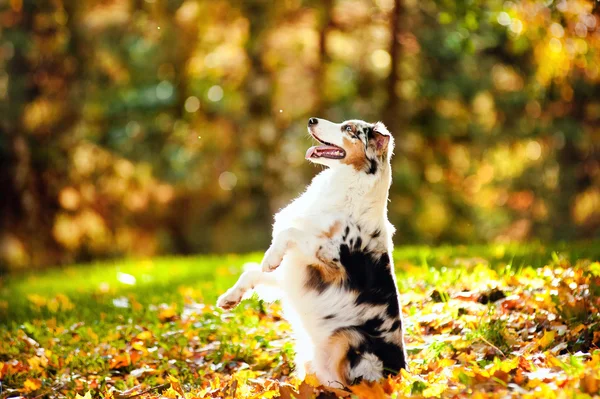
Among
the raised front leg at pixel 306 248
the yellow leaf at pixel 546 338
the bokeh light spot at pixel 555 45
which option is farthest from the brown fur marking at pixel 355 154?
the bokeh light spot at pixel 555 45

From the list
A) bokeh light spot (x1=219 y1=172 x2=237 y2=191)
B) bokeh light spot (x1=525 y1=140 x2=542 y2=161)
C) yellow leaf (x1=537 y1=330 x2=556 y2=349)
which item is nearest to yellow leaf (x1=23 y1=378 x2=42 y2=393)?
yellow leaf (x1=537 y1=330 x2=556 y2=349)

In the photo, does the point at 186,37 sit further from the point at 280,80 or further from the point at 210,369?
the point at 210,369

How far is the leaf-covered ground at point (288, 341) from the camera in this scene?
4.17 metres

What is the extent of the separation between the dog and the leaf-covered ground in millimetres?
269

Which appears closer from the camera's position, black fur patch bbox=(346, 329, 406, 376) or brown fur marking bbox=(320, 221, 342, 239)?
black fur patch bbox=(346, 329, 406, 376)

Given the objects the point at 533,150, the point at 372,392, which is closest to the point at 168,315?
the point at 372,392

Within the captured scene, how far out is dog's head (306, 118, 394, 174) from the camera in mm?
4973

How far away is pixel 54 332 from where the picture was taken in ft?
22.4

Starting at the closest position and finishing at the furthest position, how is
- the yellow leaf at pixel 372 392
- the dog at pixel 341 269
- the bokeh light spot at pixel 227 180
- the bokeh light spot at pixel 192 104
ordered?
the yellow leaf at pixel 372 392, the dog at pixel 341 269, the bokeh light spot at pixel 227 180, the bokeh light spot at pixel 192 104

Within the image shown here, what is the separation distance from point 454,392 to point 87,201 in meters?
13.6

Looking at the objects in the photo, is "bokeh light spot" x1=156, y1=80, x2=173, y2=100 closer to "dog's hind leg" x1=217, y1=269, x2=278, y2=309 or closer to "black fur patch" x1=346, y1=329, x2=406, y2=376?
"dog's hind leg" x1=217, y1=269, x2=278, y2=309

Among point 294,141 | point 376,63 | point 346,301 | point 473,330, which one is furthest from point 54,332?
point 376,63

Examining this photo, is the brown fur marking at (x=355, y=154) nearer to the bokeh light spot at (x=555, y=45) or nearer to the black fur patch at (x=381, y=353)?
the black fur patch at (x=381, y=353)

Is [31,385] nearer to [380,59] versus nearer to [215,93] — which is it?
[215,93]
